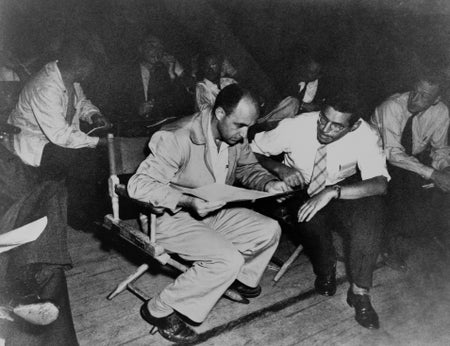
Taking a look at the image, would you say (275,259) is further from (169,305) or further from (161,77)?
(161,77)

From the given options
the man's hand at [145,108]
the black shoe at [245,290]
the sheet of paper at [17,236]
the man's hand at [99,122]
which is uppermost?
the sheet of paper at [17,236]

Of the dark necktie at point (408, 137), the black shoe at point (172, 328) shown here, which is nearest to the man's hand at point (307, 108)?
the dark necktie at point (408, 137)

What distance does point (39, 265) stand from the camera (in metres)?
2.22

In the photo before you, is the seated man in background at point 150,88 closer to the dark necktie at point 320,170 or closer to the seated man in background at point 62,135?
the seated man in background at point 62,135

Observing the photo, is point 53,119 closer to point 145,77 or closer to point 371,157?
point 145,77

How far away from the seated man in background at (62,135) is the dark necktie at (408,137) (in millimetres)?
3207

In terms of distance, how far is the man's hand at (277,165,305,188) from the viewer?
3.06 metres

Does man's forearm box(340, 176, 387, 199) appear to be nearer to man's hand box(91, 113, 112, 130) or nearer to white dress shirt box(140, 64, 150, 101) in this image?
man's hand box(91, 113, 112, 130)

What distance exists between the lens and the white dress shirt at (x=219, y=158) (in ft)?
8.62

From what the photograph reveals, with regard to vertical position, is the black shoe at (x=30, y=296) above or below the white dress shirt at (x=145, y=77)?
below

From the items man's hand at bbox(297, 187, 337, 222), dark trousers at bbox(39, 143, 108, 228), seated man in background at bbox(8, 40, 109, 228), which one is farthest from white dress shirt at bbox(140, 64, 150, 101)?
man's hand at bbox(297, 187, 337, 222)

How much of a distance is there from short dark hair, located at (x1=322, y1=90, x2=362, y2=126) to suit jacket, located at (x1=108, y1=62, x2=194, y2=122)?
236cm

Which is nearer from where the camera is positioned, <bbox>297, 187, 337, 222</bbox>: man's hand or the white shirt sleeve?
<bbox>297, 187, 337, 222</bbox>: man's hand

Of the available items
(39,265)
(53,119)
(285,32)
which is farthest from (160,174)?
(285,32)
